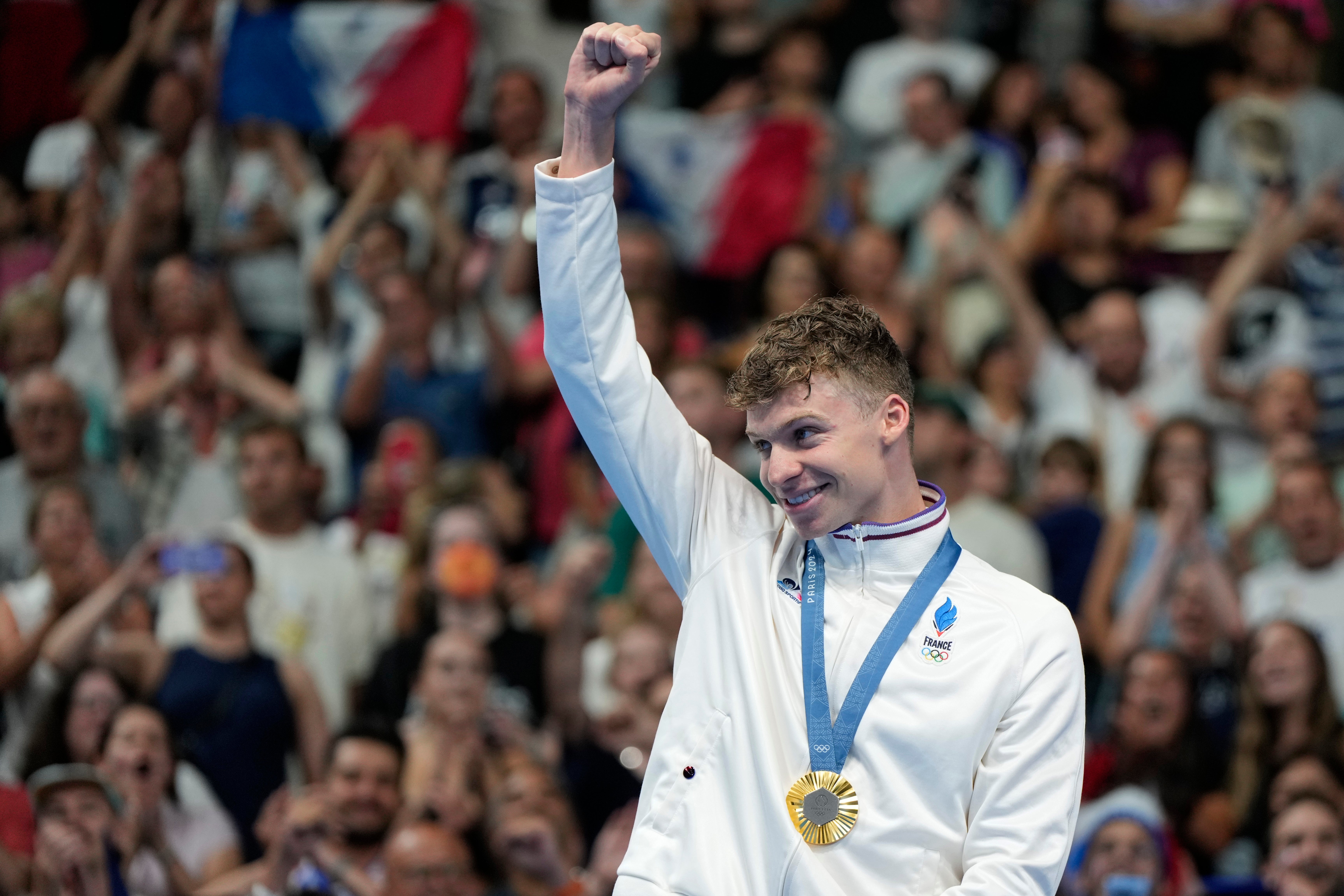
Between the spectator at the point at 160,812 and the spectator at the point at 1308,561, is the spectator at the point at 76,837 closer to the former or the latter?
the spectator at the point at 160,812

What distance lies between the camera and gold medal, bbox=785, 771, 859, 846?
8.87 feet

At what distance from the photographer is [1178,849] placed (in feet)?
19.7

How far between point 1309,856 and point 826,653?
12.0ft

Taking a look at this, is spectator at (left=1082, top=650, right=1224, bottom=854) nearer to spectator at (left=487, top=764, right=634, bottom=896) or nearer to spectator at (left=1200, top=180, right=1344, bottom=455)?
spectator at (left=487, top=764, right=634, bottom=896)

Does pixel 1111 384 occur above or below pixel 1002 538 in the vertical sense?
above

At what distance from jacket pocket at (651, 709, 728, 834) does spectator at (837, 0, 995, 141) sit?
7072 millimetres

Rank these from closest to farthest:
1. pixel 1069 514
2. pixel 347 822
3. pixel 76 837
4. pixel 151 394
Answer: pixel 76 837 → pixel 347 822 → pixel 1069 514 → pixel 151 394

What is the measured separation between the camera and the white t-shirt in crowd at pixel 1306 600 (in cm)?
670

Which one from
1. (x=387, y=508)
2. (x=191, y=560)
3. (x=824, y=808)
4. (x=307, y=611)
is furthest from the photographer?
(x=387, y=508)

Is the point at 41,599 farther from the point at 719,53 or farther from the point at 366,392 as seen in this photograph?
the point at 719,53

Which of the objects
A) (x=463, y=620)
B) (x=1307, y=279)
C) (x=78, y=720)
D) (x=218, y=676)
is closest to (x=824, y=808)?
(x=463, y=620)

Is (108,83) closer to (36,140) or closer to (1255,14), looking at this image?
(36,140)

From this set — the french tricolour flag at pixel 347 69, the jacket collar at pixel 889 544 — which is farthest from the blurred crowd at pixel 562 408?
the jacket collar at pixel 889 544

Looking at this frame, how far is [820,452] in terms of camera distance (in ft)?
9.27
